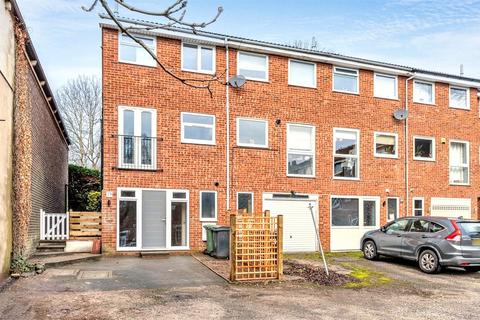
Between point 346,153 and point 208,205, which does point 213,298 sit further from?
point 346,153

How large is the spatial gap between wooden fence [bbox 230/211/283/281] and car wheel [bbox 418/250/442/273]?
4.12m

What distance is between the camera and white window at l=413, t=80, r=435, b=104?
17984mm

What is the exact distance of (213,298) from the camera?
7844mm

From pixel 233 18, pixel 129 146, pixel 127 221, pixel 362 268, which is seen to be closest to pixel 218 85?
pixel 129 146

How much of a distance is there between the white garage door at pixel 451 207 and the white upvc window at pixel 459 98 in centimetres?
403

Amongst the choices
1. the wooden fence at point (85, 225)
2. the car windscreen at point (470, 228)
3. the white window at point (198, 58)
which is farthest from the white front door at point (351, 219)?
the wooden fence at point (85, 225)

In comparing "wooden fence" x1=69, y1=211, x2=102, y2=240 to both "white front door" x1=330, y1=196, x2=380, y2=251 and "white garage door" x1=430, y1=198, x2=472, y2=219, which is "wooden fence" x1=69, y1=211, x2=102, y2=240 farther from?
"white garage door" x1=430, y1=198, x2=472, y2=219

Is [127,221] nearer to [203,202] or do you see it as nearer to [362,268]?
[203,202]

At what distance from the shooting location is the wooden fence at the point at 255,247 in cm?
923

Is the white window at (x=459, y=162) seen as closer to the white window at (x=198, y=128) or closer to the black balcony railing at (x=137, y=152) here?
the white window at (x=198, y=128)

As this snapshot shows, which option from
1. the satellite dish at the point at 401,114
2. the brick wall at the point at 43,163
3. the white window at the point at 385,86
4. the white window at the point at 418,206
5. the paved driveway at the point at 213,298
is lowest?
the paved driveway at the point at 213,298

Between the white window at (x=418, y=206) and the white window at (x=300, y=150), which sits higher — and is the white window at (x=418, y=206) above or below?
below

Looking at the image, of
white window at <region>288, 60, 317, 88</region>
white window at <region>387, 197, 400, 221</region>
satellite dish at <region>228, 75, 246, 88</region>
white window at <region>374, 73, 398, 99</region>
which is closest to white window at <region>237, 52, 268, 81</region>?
satellite dish at <region>228, 75, 246, 88</region>

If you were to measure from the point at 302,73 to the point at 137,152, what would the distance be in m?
6.78
